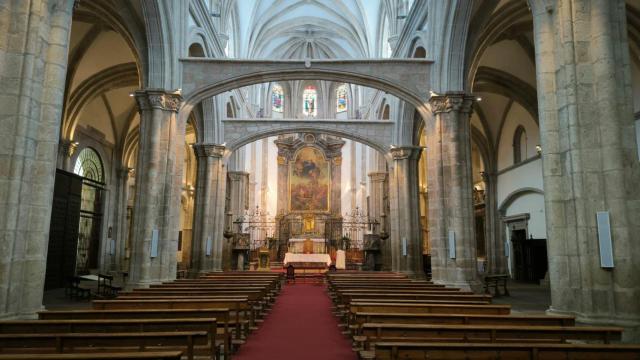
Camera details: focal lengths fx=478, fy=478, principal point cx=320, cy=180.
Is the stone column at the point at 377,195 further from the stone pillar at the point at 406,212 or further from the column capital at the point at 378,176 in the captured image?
the stone pillar at the point at 406,212

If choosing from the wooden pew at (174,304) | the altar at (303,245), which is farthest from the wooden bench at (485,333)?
the altar at (303,245)

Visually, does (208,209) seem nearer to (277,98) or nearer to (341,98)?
(277,98)

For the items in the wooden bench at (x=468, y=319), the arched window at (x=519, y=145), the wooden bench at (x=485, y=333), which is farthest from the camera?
the arched window at (x=519, y=145)

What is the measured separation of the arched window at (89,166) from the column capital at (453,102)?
58.4 feet

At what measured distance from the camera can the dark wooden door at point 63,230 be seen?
18.2 metres

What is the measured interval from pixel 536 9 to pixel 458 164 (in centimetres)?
621

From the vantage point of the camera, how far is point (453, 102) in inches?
577

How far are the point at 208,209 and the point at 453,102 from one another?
12.1 meters

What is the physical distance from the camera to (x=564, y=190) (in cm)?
785

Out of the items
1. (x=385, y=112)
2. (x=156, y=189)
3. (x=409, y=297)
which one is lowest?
(x=409, y=297)

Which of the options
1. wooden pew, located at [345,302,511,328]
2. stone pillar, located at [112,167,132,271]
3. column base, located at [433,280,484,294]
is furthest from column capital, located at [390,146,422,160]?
stone pillar, located at [112,167,132,271]

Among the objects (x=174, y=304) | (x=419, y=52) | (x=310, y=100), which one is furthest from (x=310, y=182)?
(x=174, y=304)

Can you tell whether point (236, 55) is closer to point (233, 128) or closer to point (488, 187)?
point (233, 128)

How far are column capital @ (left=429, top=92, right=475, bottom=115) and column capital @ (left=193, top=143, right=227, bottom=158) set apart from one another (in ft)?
36.2
